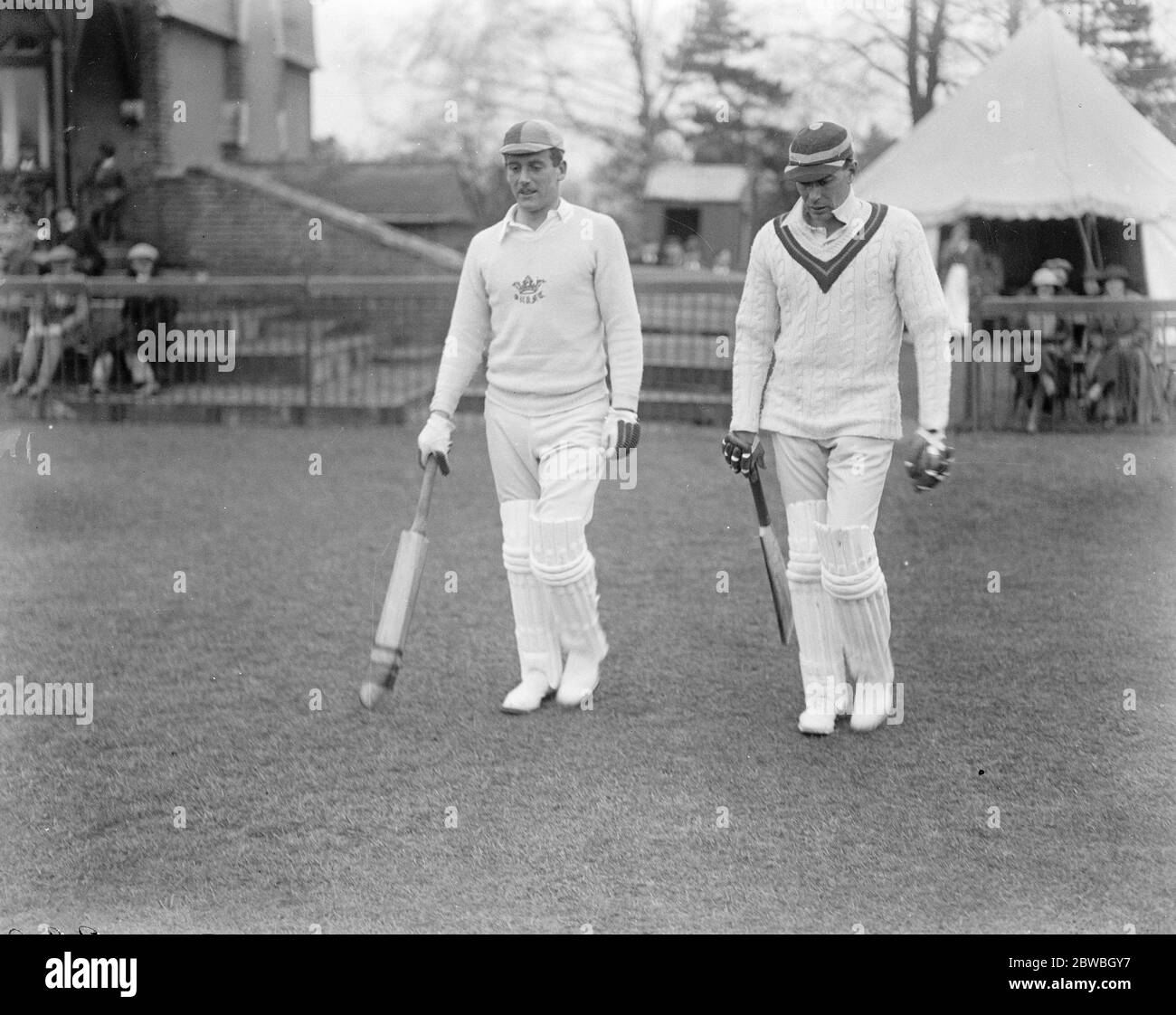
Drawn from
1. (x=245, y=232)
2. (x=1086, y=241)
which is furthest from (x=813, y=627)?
(x=245, y=232)

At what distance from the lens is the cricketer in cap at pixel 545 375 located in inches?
218

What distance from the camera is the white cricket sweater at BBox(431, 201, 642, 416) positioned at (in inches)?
219

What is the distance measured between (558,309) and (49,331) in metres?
10.4

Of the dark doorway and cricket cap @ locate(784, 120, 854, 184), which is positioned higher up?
the dark doorway

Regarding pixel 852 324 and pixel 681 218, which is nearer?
pixel 852 324

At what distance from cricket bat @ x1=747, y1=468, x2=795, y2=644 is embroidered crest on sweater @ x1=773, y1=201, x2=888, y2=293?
0.75m

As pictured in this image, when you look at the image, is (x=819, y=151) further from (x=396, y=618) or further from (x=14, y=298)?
(x=14, y=298)

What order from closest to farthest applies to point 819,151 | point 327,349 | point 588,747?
1. point 819,151
2. point 588,747
3. point 327,349

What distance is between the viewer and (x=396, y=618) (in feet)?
17.8

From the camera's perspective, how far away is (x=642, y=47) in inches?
1024

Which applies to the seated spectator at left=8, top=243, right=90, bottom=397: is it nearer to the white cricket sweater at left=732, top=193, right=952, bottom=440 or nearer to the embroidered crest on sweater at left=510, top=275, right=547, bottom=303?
the embroidered crest on sweater at left=510, top=275, right=547, bottom=303

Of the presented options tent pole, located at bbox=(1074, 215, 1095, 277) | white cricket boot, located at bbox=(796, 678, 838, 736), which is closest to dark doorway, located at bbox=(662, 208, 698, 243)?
tent pole, located at bbox=(1074, 215, 1095, 277)
